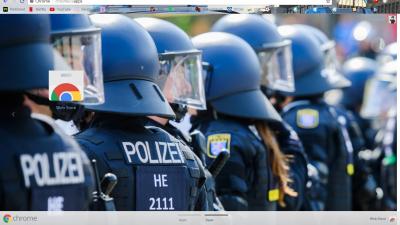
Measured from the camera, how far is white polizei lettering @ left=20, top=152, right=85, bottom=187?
587 cm

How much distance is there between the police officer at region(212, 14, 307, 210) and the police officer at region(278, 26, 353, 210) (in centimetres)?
14

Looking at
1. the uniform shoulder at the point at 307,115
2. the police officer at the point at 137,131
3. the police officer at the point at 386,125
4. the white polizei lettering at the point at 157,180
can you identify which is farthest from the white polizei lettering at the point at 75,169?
the uniform shoulder at the point at 307,115

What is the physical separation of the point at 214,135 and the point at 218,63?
1.26 ft

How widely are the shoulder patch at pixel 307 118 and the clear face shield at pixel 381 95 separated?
37cm

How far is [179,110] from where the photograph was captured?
23.0ft

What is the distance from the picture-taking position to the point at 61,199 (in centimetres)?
610

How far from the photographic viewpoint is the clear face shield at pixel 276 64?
7770 mm

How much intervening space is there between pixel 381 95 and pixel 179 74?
78.2 inches

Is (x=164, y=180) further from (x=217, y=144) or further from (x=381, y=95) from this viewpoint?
(x=381, y=95)

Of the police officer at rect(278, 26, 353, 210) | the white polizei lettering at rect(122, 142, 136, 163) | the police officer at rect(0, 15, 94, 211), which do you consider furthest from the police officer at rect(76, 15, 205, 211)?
the police officer at rect(278, 26, 353, 210)

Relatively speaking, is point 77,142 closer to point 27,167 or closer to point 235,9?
point 27,167

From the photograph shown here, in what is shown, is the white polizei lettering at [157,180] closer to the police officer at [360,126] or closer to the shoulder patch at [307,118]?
the shoulder patch at [307,118]
